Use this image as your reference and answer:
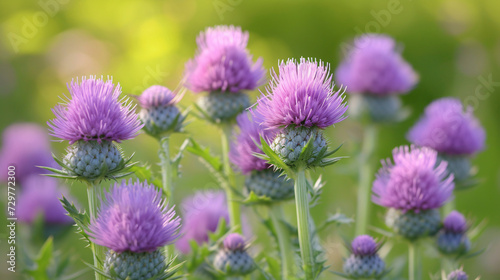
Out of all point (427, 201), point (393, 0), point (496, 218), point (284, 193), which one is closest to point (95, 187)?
point (284, 193)

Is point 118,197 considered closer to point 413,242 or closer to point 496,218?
point 413,242

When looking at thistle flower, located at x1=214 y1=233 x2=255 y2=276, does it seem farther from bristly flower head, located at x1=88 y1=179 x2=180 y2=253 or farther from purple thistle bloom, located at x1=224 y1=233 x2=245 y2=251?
bristly flower head, located at x1=88 y1=179 x2=180 y2=253

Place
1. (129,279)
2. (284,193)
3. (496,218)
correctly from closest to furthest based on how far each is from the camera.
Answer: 1. (129,279)
2. (284,193)
3. (496,218)

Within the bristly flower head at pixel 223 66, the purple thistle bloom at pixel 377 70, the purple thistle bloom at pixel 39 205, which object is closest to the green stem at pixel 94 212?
Answer: the bristly flower head at pixel 223 66

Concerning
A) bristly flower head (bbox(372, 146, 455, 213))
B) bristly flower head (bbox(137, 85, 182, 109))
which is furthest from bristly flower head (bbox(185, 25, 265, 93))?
bristly flower head (bbox(372, 146, 455, 213))

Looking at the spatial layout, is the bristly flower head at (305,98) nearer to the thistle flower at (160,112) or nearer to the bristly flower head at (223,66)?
the thistle flower at (160,112)

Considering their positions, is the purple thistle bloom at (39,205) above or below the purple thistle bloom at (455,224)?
below
